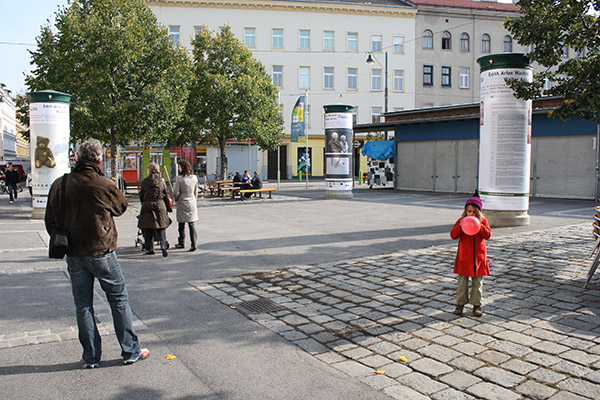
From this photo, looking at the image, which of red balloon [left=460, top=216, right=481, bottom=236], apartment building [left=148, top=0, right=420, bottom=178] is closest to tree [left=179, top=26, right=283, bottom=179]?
apartment building [left=148, top=0, right=420, bottom=178]

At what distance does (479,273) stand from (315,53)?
4676 cm

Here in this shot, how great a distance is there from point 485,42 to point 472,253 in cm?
5171

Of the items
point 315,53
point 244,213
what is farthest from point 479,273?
point 315,53

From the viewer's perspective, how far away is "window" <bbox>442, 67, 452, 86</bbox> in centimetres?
5228

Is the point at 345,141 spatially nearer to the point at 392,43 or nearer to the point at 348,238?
the point at 348,238

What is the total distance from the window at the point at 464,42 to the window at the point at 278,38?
682 inches

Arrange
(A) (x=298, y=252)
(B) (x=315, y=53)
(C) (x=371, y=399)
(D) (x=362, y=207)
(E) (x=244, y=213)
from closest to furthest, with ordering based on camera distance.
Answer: (C) (x=371, y=399)
(A) (x=298, y=252)
(E) (x=244, y=213)
(D) (x=362, y=207)
(B) (x=315, y=53)

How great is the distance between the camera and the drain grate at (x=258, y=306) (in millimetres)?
6120

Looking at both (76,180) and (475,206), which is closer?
(76,180)

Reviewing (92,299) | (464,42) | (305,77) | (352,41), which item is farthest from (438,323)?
(464,42)

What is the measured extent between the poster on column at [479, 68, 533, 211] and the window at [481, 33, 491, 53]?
142 feet

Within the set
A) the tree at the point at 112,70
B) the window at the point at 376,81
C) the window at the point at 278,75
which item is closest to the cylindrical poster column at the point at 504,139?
the tree at the point at 112,70

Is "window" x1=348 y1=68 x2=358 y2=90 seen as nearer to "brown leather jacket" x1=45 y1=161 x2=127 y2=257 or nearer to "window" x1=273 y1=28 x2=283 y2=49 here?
"window" x1=273 y1=28 x2=283 y2=49

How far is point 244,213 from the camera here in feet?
57.7
